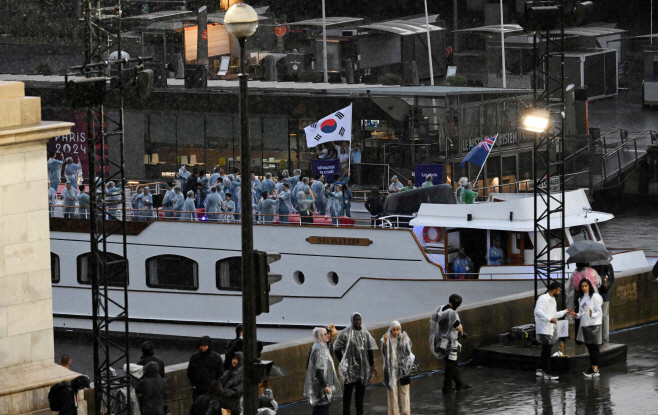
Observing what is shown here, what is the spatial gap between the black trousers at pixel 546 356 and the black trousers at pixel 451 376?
146 cm

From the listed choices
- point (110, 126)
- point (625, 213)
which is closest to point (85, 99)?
point (110, 126)

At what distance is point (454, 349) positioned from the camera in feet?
56.4

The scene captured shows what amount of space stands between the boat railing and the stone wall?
7.21 m

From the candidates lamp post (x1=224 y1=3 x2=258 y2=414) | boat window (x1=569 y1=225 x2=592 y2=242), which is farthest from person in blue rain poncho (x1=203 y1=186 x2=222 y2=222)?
lamp post (x1=224 y1=3 x2=258 y2=414)

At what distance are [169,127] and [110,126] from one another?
14.7 ft

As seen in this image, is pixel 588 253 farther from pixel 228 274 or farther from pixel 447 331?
pixel 228 274

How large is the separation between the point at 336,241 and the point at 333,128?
326 cm

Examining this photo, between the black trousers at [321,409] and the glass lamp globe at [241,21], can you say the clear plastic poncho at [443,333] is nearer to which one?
the black trousers at [321,409]

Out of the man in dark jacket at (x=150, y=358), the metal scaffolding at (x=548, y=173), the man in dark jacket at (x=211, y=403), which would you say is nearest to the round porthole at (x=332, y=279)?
the metal scaffolding at (x=548, y=173)

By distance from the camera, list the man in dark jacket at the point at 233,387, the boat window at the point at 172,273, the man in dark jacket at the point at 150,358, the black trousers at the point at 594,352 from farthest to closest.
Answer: the boat window at the point at 172,273 → the black trousers at the point at 594,352 → the man in dark jacket at the point at 150,358 → the man in dark jacket at the point at 233,387

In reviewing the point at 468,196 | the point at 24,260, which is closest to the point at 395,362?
the point at 24,260

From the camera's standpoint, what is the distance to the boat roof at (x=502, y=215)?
26453mm

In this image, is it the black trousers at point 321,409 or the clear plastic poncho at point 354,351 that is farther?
the clear plastic poncho at point 354,351

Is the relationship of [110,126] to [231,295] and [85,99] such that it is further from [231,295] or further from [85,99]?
[85,99]
